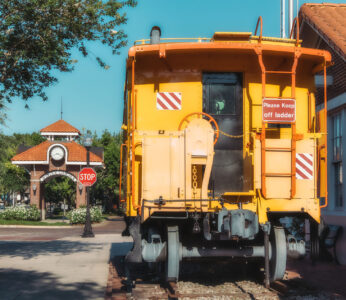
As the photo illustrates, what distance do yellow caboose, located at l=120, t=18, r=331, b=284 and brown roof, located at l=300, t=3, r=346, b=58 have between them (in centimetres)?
318

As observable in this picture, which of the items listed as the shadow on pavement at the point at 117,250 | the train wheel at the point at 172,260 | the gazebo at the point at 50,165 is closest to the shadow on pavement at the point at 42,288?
the train wheel at the point at 172,260

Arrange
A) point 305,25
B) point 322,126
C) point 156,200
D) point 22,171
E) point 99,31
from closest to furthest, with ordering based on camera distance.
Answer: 1. point 156,200
2. point 322,126
3. point 99,31
4. point 305,25
5. point 22,171

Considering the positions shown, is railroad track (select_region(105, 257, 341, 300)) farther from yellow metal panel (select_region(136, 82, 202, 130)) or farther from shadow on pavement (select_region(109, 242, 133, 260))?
shadow on pavement (select_region(109, 242, 133, 260))

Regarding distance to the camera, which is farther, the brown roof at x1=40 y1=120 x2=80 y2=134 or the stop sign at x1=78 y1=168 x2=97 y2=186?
the brown roof at x1=40 y1=120 x2=80 y2=134

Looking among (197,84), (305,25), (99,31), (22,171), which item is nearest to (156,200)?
(197,84)

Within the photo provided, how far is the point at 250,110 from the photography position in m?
8.66

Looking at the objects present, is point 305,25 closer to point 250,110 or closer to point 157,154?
point 250,110

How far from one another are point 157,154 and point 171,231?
1.32 metres

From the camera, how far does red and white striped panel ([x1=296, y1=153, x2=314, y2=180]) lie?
25.6 feet

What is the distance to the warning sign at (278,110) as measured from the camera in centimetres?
775

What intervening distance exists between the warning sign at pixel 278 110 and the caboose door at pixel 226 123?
3.54 ft

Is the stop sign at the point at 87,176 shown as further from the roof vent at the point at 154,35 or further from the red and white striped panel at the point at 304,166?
the red and white striped panel at the point at 304,166

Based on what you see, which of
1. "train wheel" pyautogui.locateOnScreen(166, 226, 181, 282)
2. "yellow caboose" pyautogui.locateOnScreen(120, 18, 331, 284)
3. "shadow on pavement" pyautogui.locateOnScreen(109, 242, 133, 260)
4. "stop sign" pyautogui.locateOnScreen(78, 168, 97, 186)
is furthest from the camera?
"stop sign" pyautogui.locateOnScreen(78, 168, 97, 186)

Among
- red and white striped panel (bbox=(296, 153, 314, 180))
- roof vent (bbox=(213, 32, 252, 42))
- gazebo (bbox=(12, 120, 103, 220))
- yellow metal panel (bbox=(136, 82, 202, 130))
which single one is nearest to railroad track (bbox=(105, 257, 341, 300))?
red and white striped panel (bbox=(296, 153, 314, 180))
